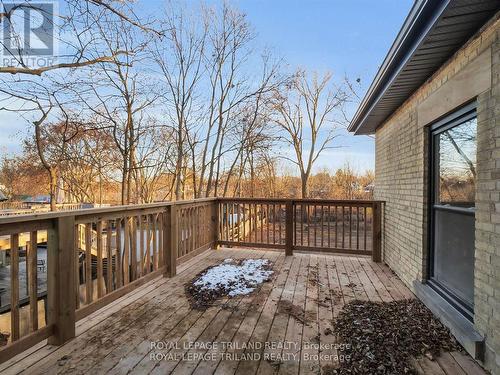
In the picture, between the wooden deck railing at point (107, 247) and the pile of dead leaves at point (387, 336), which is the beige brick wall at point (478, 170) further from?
the wooden deck railing at point (107, 247)

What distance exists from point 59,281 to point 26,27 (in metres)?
4.53

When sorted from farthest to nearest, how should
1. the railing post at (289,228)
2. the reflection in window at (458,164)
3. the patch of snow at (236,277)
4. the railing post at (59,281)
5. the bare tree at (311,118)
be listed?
the bare tree at (311,118) < the railing post at (289,228) < the patch of snow at (236,277) < the reflection in window at (458,164) < the railing post at (59,281)

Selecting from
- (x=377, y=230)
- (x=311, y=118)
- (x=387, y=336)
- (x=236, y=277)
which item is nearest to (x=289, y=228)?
(x=377, y=230)

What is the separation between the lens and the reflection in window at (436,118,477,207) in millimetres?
2312

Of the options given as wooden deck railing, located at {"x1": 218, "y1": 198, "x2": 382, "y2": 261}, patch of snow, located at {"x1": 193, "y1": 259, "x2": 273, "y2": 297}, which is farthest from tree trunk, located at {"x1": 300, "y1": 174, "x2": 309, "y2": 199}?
patch of snow, located at {"x1": 193, "y1": 259, "x2": 273, "y2": 297}

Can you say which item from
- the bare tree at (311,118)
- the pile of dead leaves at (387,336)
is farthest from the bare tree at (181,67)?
the pile of dead leaves at (387,336)

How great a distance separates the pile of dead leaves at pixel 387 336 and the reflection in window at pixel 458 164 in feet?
3.62

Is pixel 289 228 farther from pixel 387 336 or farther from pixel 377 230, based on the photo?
pixel 387 336

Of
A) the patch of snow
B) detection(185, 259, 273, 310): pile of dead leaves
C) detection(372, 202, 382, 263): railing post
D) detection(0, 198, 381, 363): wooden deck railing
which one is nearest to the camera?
detection(0, 198, 381, 363): wooden deck railing

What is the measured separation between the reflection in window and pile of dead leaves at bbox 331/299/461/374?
110 centimetres

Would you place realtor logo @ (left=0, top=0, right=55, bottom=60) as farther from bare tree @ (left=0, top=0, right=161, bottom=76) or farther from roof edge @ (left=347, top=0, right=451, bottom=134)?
roof edge @ (left=347, top=0, right=451, bottom=134)

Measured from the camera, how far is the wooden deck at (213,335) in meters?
1.85

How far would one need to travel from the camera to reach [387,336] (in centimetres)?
219

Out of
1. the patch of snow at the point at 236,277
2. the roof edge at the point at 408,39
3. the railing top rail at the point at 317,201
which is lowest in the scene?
the patch of snow at the point at 236,277
